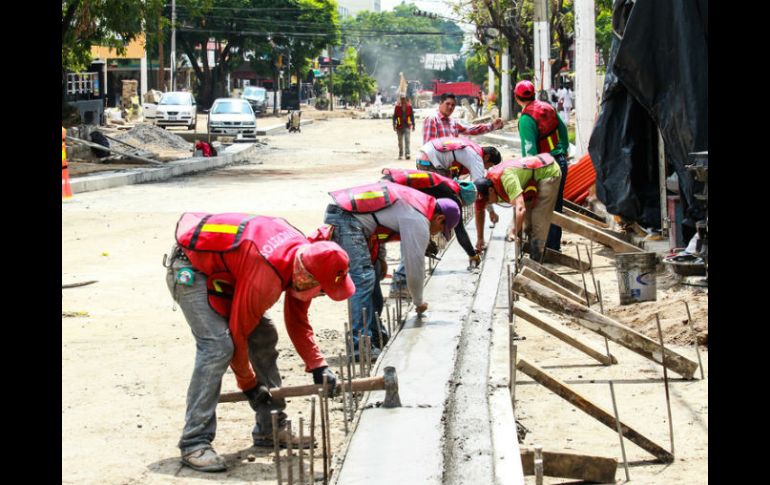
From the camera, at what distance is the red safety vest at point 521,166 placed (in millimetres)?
9914

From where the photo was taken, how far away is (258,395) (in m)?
5.60

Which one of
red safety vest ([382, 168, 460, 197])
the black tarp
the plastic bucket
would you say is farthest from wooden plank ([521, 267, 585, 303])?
the black tarp

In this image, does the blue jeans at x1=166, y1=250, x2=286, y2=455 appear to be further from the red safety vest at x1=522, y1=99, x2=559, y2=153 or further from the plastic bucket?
the red safety vest at x1=522, y1=99, x2=559, y2=153

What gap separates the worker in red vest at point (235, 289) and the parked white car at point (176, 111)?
3663cm

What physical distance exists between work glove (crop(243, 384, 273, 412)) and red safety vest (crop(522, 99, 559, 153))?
20.5 feet

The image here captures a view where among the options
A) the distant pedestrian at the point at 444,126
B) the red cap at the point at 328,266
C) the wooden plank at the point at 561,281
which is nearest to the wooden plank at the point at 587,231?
the wooden plank at the point at 561,281

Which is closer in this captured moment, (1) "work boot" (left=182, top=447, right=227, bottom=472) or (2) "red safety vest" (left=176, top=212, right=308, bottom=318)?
(2) "red safety vest" (left=176, top=212, right=308, bottom=318)

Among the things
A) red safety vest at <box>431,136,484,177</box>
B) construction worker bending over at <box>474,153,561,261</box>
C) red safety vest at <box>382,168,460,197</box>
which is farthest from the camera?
red safety vest at <box>431,136,484,177</box>

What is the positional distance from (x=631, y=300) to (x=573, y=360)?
164 centimetres

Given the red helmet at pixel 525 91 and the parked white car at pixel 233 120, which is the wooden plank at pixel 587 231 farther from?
the parked white car at pixel 233 120

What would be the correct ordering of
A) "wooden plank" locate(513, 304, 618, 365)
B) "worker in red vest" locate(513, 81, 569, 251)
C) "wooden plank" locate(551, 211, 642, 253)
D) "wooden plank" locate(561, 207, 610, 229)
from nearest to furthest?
"wooden plank" locate(513, 304, 618, 365) < "wooden plank" locate(551, 211, 642, 253) < "worker in red vest" locate(513, 81, 569, 251) < "wooden plank" locate(561, 207, 610, 229)

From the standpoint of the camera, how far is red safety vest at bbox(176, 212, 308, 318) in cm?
504

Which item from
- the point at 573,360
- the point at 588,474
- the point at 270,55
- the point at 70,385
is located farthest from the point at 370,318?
the point at 270,55

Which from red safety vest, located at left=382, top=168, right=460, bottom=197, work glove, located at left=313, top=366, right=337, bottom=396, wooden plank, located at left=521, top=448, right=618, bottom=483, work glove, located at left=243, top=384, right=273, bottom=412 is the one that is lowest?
wooden plank, located at left=521, top=448, right=618, bottom=483
